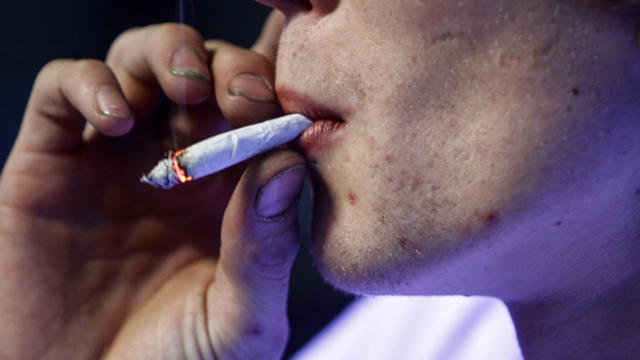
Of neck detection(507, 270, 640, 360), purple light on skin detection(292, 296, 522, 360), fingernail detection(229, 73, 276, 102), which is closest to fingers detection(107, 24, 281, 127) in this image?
fingernail detection(229, 73, 276, 102)

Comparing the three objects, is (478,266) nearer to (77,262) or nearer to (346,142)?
(346,142)

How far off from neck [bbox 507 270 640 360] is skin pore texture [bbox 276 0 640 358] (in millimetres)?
31

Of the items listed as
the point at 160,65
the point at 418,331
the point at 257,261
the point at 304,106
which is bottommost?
the point at 418,331

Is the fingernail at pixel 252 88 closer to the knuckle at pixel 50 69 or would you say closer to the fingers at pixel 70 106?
the fingers at pixel 70 106

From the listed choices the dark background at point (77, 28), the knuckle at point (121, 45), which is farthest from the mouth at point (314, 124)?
the knuckle at point (121, 45)

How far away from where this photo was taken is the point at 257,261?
2.14 ft

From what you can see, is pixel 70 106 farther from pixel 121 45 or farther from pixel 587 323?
pixel 587 323

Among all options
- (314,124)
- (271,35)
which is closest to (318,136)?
(314,124)

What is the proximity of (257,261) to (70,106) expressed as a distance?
0.34m

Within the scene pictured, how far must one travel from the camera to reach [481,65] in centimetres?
43

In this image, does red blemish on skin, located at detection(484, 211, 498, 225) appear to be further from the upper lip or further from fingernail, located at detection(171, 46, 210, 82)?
fingernail, located at detection(171, 46, 210, 82)

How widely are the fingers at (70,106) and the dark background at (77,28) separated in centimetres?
4

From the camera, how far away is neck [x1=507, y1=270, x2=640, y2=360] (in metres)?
0.55

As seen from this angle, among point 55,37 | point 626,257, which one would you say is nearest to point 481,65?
point 626,257
